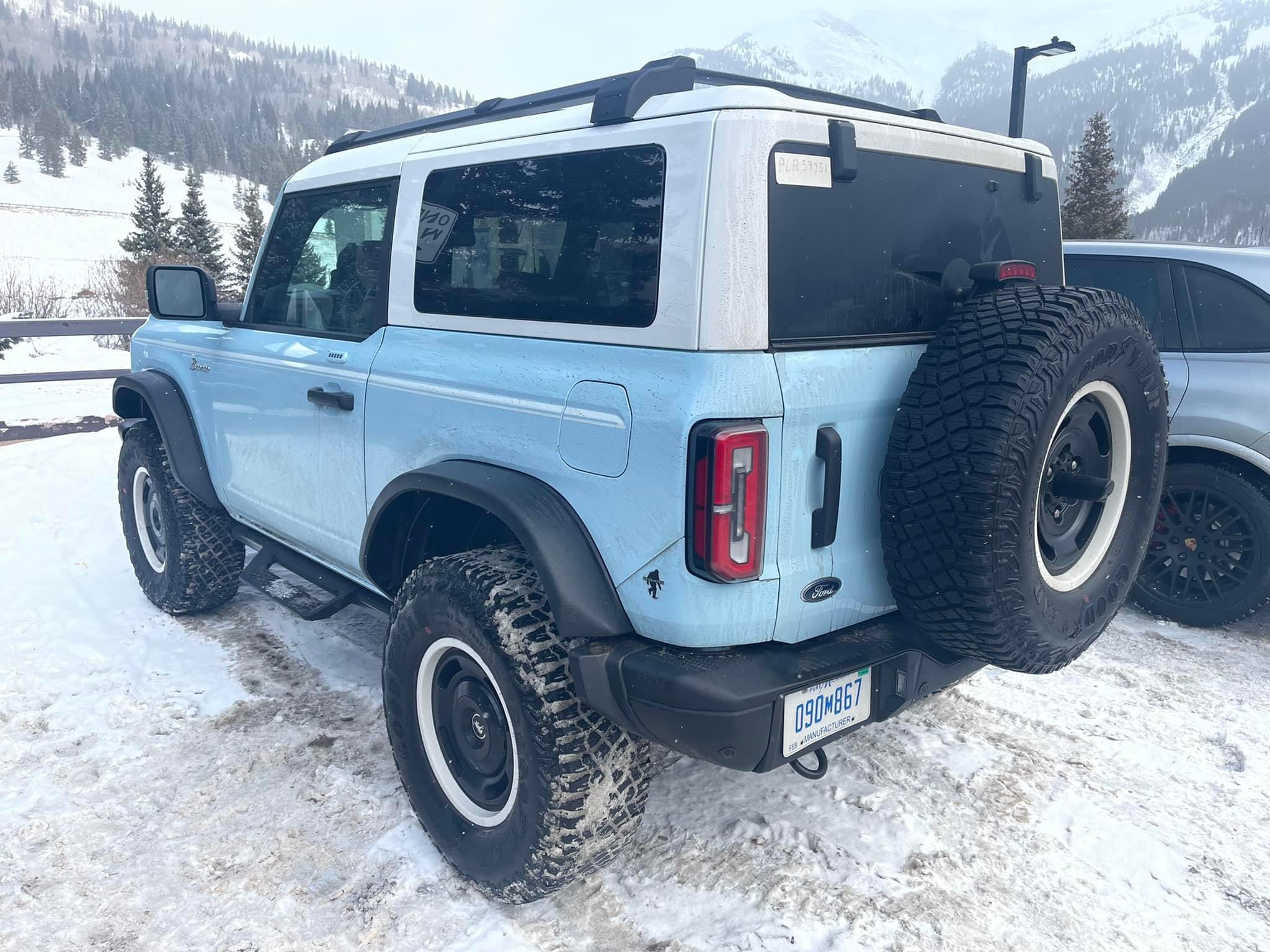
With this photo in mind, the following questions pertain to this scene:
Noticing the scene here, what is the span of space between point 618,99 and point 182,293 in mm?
2550

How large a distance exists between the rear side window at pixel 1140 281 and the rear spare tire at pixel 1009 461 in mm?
2414

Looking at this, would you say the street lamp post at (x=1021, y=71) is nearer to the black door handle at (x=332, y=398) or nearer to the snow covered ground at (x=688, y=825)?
the snow covered ground at (x=688, y=825)

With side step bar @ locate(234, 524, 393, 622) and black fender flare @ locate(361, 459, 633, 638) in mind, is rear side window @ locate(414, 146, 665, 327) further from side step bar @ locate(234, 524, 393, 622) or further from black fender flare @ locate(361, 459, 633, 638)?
side step bar @ locate(234, 524, 393, 622)

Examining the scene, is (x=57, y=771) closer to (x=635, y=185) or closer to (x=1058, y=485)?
(x=635, y=185)

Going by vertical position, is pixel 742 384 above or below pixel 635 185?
below

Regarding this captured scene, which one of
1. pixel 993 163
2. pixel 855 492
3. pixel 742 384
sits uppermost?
pixel 993 163

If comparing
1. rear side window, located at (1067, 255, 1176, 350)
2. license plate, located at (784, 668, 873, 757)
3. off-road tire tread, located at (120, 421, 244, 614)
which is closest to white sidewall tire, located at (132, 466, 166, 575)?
off-road tire tread, located at (120, 421, 244, 614)

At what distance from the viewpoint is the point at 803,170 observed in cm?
210

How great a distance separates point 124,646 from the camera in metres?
4.09

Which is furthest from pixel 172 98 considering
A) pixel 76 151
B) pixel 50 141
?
pixel 50 141

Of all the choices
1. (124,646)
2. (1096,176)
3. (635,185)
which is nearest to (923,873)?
(635,185)

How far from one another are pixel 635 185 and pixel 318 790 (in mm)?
2224

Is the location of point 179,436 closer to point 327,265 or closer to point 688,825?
point 327,265

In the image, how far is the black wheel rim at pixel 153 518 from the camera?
451 cm
